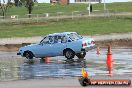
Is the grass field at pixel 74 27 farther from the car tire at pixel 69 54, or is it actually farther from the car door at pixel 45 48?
the car tire at pixel 69 54

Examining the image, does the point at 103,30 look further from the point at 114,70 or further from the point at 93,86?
the point at 93,86

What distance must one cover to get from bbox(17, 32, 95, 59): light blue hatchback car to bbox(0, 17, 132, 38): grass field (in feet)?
52.1

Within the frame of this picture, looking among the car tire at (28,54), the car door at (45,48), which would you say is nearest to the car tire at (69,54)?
the car door at (45,48)

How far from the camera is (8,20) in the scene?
2475 inches

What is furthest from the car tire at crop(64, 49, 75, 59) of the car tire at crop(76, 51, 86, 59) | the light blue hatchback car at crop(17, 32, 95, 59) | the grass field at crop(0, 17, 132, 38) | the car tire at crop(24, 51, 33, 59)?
the grass field at crop(0, 17, 132, 38)

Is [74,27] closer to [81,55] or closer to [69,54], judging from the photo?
[81,55]

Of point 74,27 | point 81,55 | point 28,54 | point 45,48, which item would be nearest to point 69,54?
point 81,55

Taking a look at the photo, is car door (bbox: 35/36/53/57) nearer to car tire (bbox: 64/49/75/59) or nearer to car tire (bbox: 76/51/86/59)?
car tire (bbox: 64/49/75/59)

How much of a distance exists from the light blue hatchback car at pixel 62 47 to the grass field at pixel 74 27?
15.9m

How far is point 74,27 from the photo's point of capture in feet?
177

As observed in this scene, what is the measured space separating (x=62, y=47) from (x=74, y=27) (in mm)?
22869

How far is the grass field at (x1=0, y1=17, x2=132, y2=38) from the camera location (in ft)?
164

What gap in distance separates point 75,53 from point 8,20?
109 feet

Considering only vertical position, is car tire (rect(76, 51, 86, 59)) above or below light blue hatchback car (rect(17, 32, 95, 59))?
below
